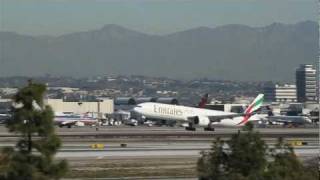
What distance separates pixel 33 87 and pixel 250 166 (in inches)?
289

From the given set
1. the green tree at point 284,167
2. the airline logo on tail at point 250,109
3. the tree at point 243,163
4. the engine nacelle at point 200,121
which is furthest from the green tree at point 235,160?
the airline logo on tail at point 250,109

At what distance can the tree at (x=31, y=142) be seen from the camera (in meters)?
22.2

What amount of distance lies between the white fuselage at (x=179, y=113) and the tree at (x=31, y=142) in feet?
373

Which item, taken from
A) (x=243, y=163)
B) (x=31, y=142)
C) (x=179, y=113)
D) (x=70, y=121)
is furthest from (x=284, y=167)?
(x=70, y=121)

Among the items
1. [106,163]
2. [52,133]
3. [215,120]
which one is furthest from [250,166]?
[215,120]

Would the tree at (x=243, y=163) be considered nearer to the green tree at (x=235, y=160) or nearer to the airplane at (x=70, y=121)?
the green tree at (x=235, y=160)

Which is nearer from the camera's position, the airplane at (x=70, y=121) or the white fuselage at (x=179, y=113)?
the white fuselage at (x=179, y=113)

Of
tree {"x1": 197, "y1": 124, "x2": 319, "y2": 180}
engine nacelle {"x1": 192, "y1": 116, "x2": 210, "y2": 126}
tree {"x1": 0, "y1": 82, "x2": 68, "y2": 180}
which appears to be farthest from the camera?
engine nacelle {"x1": 192, "y1": 116, "x2": 210, "y2": 126}

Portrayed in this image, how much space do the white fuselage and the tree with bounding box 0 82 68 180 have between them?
113767 millimetres

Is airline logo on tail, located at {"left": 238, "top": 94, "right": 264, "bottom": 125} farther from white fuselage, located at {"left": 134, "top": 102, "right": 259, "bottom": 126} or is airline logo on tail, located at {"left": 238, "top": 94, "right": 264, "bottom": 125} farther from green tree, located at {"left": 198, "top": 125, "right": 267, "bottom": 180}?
green tree, located at {"left": 198, "top": 125, "right": 267, "bottom": 180}

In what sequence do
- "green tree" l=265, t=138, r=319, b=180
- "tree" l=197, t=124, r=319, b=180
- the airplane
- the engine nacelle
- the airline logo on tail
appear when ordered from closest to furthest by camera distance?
"tree" l=197, t=124, r=319, b=180
"green tree" l=265, t=138, r=319, b=180
the engine nacelle
the airline logo on tail
the airplane

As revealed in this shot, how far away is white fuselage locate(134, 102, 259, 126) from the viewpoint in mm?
137425

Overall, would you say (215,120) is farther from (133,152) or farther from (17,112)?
(17,112)

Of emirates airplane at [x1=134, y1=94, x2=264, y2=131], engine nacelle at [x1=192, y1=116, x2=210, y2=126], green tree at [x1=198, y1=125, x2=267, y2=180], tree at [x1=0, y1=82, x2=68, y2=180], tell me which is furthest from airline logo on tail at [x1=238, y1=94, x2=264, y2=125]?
tree at [x1=0, y1=82, x2=68, y2=180]
